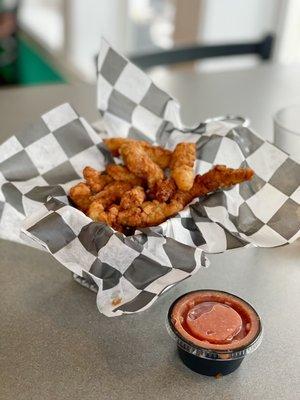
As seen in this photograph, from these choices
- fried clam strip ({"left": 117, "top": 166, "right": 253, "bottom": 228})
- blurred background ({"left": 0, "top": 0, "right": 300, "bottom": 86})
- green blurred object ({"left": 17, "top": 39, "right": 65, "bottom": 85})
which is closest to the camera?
fried clam strip ({"left": 117, "top": 166, "right": 253, "bottom": 228})

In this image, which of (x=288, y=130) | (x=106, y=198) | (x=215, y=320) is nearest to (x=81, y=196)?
(x=106, y=198)

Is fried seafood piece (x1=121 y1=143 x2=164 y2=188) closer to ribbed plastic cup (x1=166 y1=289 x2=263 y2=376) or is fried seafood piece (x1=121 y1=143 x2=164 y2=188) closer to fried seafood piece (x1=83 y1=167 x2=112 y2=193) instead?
fried seafood piece (x1=83 y1=167 x2=112 y2=193)

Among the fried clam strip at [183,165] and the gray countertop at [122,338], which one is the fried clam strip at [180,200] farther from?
the gray countertop at [122,338]

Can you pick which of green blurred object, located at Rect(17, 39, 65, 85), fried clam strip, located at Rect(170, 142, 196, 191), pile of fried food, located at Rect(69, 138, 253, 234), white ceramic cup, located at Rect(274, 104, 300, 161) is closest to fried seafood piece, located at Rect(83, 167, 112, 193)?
pile of fried food, located at Rect(69, 138, 253, 234)

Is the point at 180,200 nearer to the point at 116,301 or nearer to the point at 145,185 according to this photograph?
the point at 145,185

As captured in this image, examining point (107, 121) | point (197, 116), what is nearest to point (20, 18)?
point (197, 116)
